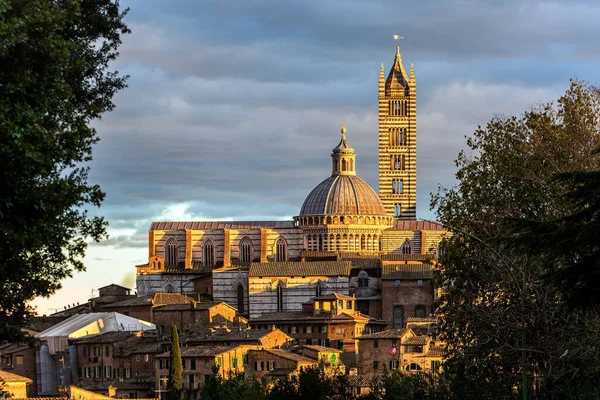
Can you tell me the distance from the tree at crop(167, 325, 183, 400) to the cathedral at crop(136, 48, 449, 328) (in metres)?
23.1

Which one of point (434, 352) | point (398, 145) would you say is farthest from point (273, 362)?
point (398, 145)

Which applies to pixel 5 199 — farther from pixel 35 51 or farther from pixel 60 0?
pixel 60 0

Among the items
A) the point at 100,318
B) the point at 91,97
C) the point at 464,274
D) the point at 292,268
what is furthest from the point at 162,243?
the point at 91,97

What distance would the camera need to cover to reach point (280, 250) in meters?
109

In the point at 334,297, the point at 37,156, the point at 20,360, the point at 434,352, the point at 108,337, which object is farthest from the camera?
the point at 334,297

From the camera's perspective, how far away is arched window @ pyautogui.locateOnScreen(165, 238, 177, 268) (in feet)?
362

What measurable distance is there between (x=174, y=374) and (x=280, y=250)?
4188 cm

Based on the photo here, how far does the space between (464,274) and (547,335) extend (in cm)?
383

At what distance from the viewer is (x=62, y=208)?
2145 cm

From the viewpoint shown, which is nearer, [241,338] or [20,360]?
[241,338]

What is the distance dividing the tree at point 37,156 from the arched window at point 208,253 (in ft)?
281

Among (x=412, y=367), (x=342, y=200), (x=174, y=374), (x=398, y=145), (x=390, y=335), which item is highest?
(x=398, y=145)

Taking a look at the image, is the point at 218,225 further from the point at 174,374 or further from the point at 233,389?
the point at 233,389

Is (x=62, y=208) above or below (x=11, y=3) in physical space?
below
